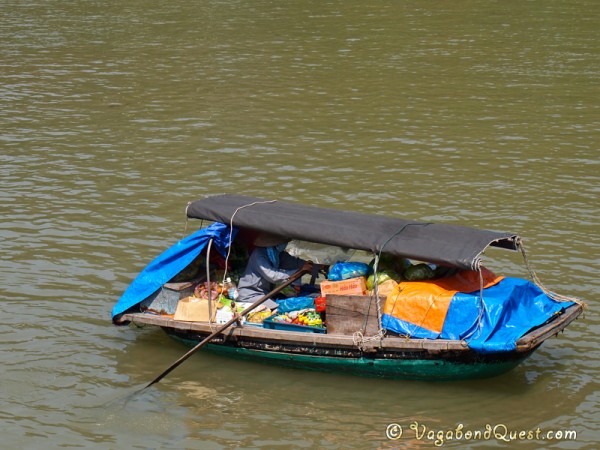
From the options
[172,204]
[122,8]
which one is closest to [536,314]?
[172,204]

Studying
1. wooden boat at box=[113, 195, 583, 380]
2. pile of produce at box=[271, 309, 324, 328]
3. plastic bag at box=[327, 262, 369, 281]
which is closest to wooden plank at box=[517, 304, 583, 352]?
wooden boat at box=[113, 195, 583, 380]

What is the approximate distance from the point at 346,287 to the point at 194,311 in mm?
2145

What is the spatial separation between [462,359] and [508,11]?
2404cm

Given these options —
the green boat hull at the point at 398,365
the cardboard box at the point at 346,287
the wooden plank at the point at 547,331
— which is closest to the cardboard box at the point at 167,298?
the green boat hull at the point at 398,365

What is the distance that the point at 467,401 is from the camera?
12609mm

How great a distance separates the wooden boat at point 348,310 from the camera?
12.4m

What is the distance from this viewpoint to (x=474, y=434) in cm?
1197

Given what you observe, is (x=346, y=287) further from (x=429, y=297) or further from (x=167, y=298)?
(x=167, y=298)

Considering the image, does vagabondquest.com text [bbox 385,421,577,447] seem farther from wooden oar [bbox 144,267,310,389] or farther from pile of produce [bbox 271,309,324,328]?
wooden oar [bbox 144,267,310,389]

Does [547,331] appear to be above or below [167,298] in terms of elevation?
above

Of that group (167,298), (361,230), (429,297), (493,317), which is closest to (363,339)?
(429,297)

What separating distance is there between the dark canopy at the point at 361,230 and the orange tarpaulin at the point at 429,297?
0.44 m

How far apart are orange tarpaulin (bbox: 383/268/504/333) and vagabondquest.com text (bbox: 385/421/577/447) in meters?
1.21

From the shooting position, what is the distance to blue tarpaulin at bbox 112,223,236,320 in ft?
46.2
